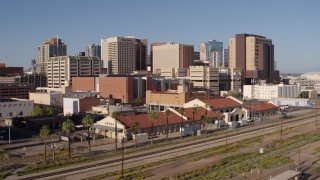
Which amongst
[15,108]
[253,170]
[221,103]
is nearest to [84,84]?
[15,108]

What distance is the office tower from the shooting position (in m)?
184

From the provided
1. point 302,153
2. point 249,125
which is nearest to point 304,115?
point 249,125

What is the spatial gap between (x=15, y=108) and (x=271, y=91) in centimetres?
10093

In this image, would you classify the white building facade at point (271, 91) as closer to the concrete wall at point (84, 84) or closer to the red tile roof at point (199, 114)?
the concrete wall at point (84, 84)

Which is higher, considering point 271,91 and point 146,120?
point 271,91

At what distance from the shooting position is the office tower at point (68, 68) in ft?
602

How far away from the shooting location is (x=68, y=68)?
600 feet

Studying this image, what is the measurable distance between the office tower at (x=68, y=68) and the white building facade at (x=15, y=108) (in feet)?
251

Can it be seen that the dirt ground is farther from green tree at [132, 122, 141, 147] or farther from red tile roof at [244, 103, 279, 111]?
red tile roof at [244, 103, 279, 111]

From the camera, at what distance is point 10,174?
4409 centimetres

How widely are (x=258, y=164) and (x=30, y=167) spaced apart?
1067 inches

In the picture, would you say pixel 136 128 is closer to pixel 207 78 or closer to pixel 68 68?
pixel 207 78

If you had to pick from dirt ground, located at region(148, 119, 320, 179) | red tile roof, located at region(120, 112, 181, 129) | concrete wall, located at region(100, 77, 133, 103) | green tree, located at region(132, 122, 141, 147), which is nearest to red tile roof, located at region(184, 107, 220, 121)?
red tile roof, located at region(120, 112, 181, 129)

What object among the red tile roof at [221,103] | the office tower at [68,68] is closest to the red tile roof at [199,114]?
the red tile roof at [221,103]
